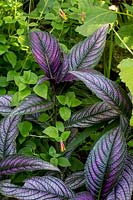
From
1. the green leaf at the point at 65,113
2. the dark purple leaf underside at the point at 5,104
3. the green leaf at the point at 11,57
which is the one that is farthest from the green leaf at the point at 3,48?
the green leaf at the point at 65,113

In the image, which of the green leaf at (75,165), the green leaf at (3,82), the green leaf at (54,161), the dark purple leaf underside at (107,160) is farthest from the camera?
the green leaf at (3,82)

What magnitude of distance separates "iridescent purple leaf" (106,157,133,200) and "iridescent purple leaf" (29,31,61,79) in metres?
0.32

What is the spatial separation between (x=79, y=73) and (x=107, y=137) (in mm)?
180

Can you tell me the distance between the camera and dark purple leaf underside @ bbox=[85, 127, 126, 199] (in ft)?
3.64

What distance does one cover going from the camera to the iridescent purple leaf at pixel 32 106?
120 cm

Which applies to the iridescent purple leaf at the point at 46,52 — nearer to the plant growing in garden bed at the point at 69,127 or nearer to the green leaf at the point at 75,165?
the plant growing in garden bed at the point at 69,127

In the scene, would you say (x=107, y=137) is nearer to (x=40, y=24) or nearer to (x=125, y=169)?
(x=125, y=169)

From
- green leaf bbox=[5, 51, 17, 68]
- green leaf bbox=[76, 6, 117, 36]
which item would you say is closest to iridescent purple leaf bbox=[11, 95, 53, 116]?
green leaf bbox=[5, 51, 17, 68]

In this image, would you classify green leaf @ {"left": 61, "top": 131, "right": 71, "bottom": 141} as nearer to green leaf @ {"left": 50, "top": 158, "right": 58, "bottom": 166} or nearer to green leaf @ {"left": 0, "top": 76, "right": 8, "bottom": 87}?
green leaf @ {"left": 50, "top": 158, "right": 58, "bottom": 166}

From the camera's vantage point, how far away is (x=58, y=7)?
5.30 feet

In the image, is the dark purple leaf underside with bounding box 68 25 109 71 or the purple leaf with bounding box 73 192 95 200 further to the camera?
the dark purple leaf underside with bounding box 68 25 109 71

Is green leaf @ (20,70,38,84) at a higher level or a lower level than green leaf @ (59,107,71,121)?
higher

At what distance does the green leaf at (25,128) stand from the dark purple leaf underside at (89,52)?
19cm

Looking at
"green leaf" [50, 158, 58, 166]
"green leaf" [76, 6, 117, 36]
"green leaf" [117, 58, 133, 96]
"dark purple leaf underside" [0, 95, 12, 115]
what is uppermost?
"green leaf" [76, 6, 117, 36]
